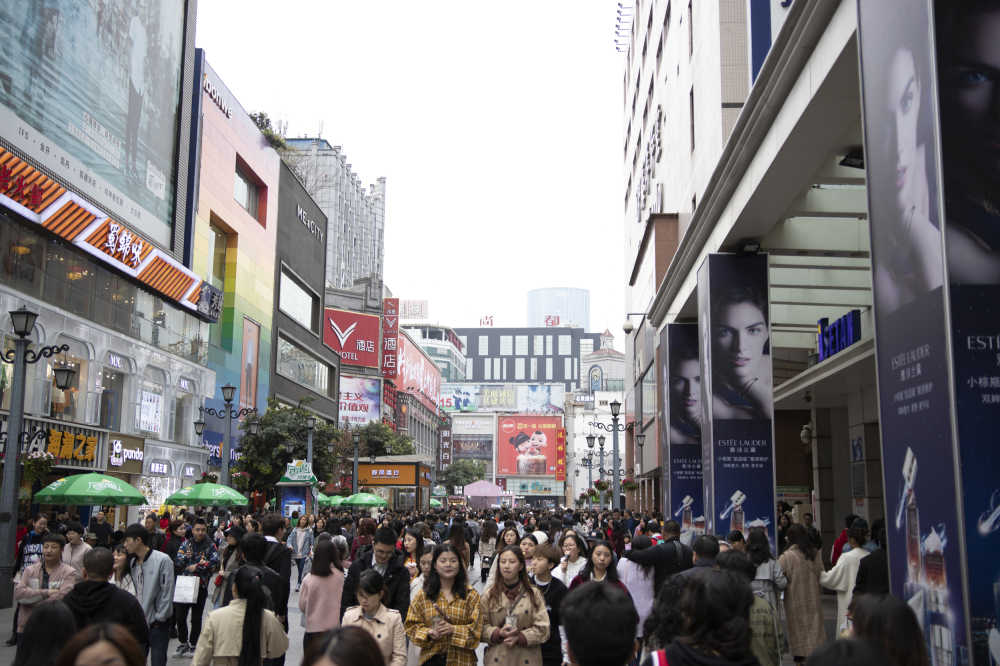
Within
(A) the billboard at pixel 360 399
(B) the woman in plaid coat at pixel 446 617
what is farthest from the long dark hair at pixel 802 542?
(A) the billboard at pixel 360 399

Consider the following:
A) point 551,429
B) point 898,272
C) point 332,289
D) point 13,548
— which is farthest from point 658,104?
point 551,429

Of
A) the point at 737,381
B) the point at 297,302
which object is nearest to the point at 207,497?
the point at 737,381

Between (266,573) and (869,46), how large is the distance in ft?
23.7

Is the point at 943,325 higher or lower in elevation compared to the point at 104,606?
higher

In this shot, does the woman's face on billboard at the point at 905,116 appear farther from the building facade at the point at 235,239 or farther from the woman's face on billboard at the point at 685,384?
the building facade at the point at 235,239

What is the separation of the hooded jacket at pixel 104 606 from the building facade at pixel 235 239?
3901 centimetres

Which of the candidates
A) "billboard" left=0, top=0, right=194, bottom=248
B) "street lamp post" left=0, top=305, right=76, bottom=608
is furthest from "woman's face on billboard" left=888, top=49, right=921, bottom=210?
"billboard" left=0, top=0, right=194, bottom=248

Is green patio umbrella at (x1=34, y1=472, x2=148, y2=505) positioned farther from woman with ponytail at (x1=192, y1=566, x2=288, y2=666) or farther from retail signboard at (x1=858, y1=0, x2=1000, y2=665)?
retail signboard at (x1=858, y1=0, x2=1000, y2=665)

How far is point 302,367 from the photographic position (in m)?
64.8

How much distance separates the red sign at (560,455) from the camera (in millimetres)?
136750

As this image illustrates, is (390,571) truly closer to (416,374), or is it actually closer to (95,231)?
(95,231)

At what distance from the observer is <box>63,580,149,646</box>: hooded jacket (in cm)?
646

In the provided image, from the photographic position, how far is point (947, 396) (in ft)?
25.7

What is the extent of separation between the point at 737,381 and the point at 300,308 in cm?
4812
